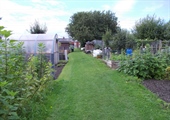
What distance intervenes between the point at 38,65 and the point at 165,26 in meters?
19.1

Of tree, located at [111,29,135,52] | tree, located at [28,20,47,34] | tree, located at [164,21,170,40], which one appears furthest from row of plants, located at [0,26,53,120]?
tree, located at [164,21,170,40]

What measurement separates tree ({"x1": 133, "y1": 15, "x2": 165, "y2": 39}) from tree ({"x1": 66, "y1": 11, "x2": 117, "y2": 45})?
13920mm

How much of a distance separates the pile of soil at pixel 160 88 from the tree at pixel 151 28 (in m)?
15.3

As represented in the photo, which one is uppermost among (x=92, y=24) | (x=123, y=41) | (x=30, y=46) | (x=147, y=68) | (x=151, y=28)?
(x=92, y=24)

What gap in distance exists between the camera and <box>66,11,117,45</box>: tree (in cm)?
3462

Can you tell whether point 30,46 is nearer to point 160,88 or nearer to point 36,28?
point 160,88

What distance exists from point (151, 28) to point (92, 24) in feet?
57.3

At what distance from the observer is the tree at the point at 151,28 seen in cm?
1984

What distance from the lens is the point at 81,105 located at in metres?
3.93

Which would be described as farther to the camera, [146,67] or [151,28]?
[151,28]

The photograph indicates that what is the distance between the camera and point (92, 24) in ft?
117

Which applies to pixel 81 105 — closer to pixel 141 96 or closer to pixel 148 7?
pixel 141 96

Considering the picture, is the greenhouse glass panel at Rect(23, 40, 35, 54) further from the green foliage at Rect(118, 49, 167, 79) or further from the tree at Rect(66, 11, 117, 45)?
the tree at Rect(66, 11, 117, 45)

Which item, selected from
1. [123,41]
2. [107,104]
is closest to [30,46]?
[107,104]
